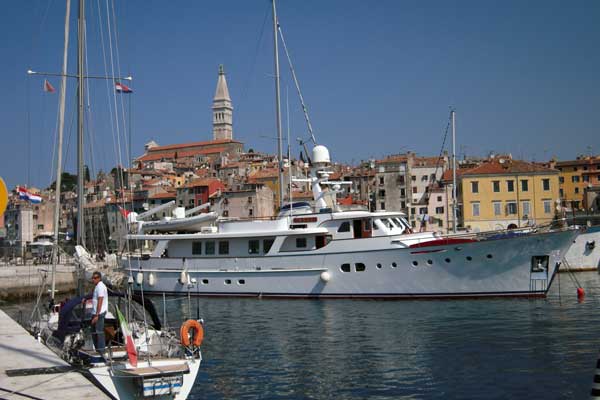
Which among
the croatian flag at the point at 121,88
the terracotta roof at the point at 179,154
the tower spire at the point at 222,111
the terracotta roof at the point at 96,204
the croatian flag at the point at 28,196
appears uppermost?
the tower spire at the point at 222,111

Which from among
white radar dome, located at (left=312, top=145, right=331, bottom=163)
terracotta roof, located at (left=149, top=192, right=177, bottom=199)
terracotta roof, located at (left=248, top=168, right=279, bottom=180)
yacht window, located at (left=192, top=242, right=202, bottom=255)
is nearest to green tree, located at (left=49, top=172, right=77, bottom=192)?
terracotta roof, located at (left=149, top=192, right=177, bottom=199)

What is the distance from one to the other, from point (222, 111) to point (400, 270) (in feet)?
524

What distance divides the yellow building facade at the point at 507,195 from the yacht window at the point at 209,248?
29973 mm

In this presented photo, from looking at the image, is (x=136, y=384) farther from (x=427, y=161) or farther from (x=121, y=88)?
(x=427, y=161)

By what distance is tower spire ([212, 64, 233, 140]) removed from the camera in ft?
593

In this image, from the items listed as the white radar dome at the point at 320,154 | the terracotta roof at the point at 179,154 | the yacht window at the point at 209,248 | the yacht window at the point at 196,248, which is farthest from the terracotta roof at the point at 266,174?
the terracotta roof at the point at 179,154

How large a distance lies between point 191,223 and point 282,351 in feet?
47.1

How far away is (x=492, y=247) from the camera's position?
955 inches

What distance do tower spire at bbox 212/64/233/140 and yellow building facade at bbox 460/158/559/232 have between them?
Answer: 5204 inches

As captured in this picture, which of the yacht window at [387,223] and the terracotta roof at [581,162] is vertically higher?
the terracotta roof at [581,162]

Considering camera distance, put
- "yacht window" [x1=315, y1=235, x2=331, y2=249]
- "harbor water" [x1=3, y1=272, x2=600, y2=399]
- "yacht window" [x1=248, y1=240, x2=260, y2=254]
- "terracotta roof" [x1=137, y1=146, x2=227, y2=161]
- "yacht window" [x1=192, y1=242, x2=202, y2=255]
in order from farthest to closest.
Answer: "terracotta roof" [x1=137, y1=146, x2=227, y2=161]
"yacht window" [x1=192, y1=242, x2=202, y2=255]
"yacht window" [x1=248, y1=240, x2=260, y2=254]
"yacht window" [x1=315, y1=235, x2=331, y2=249]
"harbor water" [x1=3, y1=272, x2=600, y2=399]

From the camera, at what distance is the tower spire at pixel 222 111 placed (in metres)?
181

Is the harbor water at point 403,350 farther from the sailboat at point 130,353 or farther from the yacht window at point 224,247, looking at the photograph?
the yacht window at point 224,247

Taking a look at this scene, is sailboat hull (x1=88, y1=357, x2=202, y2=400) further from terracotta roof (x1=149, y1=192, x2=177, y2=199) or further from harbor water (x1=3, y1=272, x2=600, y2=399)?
terracotta roof (x1=149, y1=192, x2=177, y2=199)
